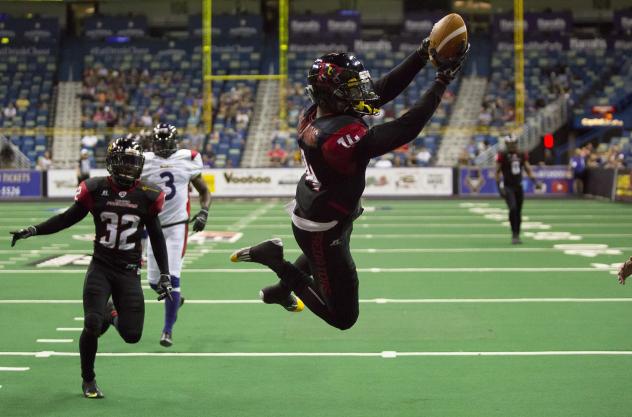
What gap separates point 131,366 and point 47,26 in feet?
109

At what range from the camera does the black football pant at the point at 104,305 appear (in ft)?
19.6

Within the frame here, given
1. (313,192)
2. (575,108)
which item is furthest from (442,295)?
(575,108)

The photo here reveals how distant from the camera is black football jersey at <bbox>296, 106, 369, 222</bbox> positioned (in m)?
4.70

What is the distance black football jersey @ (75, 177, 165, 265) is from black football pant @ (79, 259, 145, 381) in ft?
0.30

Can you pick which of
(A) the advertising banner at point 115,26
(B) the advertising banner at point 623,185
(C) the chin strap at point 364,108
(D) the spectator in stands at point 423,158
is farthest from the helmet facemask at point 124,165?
(A) the advertising banner at point 115,26

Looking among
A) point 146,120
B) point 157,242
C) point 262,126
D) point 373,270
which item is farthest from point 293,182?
point 157,242

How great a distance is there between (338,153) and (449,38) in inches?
29.9

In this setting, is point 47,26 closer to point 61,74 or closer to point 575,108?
point 61,74

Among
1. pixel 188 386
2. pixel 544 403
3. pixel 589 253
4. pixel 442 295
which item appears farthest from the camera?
pixel 589 253

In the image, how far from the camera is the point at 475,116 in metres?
32.6

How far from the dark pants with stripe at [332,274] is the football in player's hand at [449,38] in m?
1.14

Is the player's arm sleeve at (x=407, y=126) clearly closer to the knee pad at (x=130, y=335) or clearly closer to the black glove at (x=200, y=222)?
the knee pad at (x=130, y=335)

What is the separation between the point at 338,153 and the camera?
4.72 m

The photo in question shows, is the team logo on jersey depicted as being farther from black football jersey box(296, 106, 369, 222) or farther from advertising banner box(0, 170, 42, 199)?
advertising banner box(0, 170, 42, 199)
